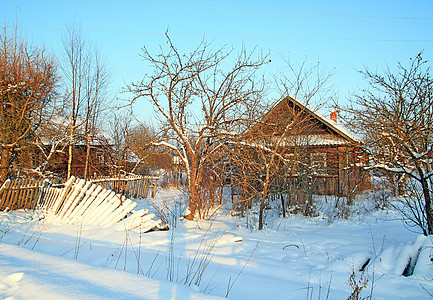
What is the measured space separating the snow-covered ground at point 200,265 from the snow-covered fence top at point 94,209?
303 millimetres

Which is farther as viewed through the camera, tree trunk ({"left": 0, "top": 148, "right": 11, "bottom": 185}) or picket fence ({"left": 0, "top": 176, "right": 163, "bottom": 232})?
tree trunk ({"left": 0, "top": 148, "right": 11, "bottom": 185})

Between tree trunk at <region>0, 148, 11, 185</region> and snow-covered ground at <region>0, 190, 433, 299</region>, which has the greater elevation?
tree trunk at <region>0, 148, 11, 185</region>

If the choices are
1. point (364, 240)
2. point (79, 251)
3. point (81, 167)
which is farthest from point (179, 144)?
point (81, 167)

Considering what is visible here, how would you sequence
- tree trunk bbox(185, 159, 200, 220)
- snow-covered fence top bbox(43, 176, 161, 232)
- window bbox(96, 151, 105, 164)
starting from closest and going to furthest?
snow-covered fence top bbox(43, 176, 161, 232)
tree trunk bbox(185, 159, 200, 220)
window bbox(96, 151, 105, 164)

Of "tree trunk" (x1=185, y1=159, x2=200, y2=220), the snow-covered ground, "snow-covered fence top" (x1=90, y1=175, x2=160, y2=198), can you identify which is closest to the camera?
the snow-covered ground

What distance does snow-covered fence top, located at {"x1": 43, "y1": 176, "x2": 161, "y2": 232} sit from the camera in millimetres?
5664

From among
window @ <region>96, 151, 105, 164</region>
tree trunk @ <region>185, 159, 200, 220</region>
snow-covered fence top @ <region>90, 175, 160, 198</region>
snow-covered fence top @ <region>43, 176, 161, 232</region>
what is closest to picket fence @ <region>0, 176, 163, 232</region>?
snow-covered fence top @ <region>43, 176, 161, 232</region>

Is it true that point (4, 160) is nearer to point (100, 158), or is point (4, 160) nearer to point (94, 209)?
point (94, 209)

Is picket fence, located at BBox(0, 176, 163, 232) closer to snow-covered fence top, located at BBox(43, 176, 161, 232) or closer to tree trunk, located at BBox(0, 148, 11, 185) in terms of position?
snow-covered fence top, located at BBox(43, 176, 161, 232)

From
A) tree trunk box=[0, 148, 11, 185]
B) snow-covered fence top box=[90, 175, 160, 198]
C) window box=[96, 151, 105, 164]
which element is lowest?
snow-covered fence top box=[90, 175, 160, 198]

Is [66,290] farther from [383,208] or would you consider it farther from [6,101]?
[6,101]

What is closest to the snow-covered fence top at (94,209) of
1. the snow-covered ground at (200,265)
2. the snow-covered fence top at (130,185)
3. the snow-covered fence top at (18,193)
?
the snow-covered ground at (200,265)

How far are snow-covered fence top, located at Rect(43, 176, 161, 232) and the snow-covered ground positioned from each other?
0.99 feet

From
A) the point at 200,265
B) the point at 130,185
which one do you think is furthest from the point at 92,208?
the point at 130,185
